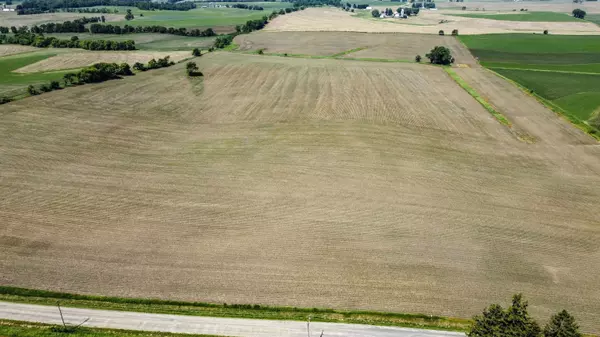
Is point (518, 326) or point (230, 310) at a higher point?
point (518, 326)

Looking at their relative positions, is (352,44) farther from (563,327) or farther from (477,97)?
(563,327)

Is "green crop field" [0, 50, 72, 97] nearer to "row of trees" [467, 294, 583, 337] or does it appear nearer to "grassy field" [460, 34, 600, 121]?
"row of trees" [467, 294, 583, 337]

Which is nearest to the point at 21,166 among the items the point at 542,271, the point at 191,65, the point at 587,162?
the point at 191,65

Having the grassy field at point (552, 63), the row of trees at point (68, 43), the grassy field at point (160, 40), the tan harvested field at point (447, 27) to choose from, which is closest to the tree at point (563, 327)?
the grassy field at point (552, 63)

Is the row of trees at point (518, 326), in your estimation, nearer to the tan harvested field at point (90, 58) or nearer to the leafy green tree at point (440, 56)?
the leafy green tree at point (440, 56)

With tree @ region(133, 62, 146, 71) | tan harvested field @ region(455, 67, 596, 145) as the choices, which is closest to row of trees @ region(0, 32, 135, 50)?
tree @ region(133, 62, 146, 71)

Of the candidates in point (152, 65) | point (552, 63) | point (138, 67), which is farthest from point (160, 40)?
point (552, 63)

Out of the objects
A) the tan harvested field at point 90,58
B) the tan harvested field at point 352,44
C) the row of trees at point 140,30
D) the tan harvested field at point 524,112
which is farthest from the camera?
the row of trees at point 140,30
